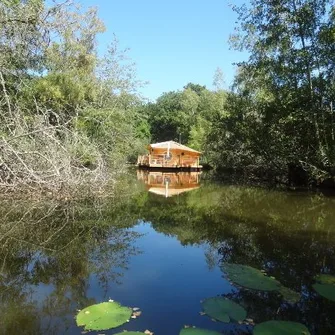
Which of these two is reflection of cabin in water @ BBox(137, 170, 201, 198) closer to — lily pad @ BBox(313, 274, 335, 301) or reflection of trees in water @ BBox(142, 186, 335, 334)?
reflection of trees in water @ BBox(142, 186, 335, 334)

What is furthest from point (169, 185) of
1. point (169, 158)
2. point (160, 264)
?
point (169, 158)

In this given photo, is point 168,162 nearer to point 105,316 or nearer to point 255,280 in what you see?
point 255,280

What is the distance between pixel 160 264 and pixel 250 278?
1.73m

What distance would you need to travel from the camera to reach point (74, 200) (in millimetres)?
12258

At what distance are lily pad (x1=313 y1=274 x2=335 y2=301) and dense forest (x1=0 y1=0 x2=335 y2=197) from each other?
7413 millimetres

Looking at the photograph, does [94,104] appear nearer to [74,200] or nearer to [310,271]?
[74,200]

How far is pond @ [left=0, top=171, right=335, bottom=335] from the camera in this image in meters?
4.19

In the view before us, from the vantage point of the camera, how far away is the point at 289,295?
15.8 feet

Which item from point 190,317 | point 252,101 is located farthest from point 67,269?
point 252,101

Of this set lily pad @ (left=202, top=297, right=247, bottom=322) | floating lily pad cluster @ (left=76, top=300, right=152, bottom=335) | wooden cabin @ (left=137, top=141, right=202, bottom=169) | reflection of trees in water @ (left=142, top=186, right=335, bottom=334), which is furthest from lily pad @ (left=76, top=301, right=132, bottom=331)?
wooden cabin @ (left=137, top=141, right=202, bottom=169)

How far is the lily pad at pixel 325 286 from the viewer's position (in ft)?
15.8

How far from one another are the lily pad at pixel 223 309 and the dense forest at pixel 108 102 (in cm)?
687

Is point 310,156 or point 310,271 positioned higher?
point 310,156

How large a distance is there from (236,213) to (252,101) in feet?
41.9
